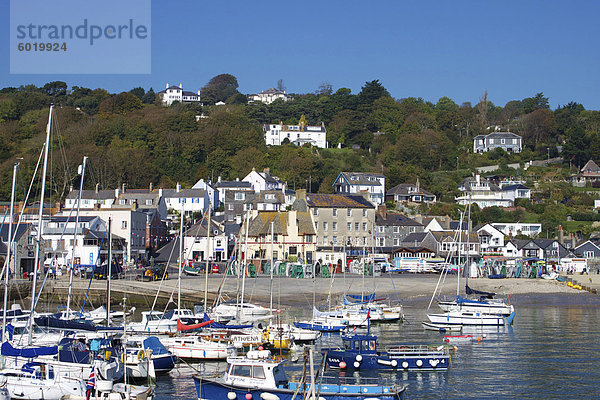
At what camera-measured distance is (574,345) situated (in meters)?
39.3

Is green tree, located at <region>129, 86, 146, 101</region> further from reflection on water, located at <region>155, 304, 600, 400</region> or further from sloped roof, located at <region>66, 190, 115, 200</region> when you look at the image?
reflection on water, located at <region>155, 304, 600, 400</region>

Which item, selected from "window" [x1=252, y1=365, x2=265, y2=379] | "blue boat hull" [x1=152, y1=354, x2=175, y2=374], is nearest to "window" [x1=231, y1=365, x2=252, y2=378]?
"window" [x1=252, y1=365, x2=265, y2=379]

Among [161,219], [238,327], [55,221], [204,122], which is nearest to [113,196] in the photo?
[161,219]

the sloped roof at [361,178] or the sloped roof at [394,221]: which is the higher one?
the sloped roof at [361,178]

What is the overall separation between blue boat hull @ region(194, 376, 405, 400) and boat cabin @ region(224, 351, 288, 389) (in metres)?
0.37

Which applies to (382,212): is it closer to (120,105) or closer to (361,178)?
(361,178)

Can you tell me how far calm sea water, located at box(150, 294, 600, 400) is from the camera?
2930 cm

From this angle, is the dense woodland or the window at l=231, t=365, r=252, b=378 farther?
the dense woodland

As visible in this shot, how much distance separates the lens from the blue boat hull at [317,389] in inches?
969

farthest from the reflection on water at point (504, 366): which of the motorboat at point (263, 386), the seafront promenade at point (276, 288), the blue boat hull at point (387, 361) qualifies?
the seafront promenade at point (276, 288)

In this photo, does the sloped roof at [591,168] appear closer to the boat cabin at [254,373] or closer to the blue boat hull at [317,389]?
the blue boat hull at [317,389]

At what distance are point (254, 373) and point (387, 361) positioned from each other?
8.74 m

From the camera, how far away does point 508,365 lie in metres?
34.4

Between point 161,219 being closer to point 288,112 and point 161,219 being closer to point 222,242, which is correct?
point 222,242
